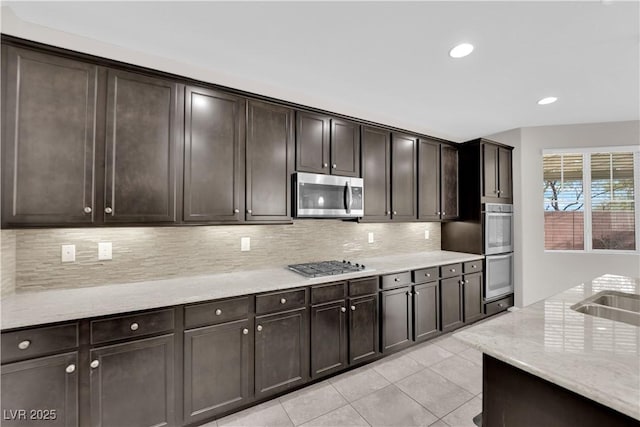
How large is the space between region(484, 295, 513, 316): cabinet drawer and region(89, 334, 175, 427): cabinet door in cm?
380

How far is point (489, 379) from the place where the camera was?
3.89 feet

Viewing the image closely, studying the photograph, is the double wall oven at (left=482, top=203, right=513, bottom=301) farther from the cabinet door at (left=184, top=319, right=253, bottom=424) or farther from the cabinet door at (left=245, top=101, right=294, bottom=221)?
the cabinet door at (left=184, top=319, right=253, bottom=424)

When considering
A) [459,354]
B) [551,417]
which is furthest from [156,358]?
[459,354]

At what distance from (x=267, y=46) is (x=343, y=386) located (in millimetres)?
2797

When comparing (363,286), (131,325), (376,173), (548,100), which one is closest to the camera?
(131,325)

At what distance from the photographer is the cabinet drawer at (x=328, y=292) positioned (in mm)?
2303

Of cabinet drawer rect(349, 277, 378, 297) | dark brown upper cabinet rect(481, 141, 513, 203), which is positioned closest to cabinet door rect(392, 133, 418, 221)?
cabinet drawer rect(349, 277, 378, 297)

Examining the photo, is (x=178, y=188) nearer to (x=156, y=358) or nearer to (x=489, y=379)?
(x=156, y=358)

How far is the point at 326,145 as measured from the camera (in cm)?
274

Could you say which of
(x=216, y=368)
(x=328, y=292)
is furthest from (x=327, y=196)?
(x=216, y=368)

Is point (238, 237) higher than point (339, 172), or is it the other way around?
point (339, 172)

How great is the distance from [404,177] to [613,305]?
2.10m

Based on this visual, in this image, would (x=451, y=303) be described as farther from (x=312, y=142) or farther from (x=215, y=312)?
(x=215, y=312)

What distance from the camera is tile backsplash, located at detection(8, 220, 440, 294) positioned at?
6.04 ft
